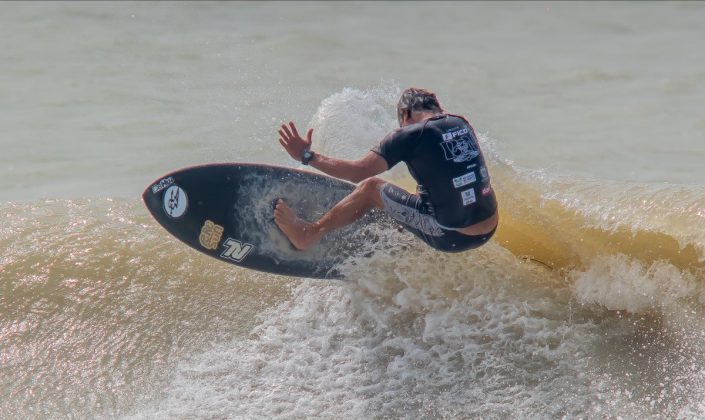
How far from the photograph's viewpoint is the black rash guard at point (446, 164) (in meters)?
5.21

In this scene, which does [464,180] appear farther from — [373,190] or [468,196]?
[373,190]

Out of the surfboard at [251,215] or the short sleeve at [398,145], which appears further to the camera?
the surfboard at [251,215]

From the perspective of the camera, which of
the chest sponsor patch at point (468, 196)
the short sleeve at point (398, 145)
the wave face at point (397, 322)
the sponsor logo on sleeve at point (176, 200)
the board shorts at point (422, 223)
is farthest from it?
the sponsor logo on sleeve at point (176, 200)

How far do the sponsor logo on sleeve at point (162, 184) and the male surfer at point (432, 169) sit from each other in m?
1.09

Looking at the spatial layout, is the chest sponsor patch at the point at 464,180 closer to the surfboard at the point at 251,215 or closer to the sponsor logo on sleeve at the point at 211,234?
the surfboard at the point at 251,215

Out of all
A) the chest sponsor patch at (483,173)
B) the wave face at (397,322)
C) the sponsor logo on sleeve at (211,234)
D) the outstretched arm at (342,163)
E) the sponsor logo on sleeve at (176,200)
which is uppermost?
the outstretched arm at (342,163)

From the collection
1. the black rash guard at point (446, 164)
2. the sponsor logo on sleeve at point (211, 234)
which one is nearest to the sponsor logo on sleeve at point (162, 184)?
the sponsor logo on sleeve at point (211, 234)

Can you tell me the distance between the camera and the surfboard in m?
6.07

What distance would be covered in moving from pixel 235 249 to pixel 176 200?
1.77 ft

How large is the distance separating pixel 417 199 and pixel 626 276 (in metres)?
1.51

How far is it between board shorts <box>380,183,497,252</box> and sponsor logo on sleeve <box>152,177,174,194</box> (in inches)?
59.1

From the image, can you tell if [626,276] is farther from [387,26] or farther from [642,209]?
[387,26]

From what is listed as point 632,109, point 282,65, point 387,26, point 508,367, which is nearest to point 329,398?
point 508,367

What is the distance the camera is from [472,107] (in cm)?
1130
